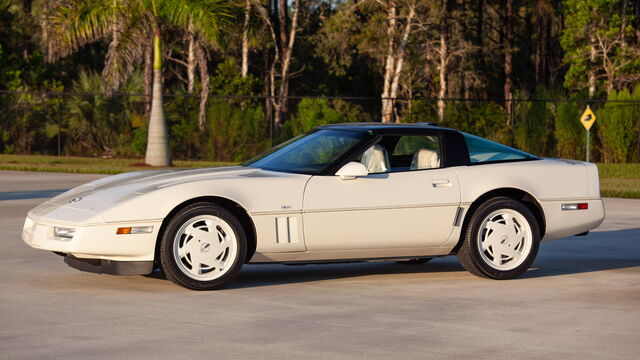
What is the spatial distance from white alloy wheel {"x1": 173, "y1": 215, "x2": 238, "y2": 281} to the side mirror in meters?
1.08

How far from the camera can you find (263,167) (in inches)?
404

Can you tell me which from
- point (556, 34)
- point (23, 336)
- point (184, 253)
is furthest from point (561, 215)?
point (556, 34)

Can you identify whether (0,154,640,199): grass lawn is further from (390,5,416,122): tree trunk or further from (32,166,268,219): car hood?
(32,166,268,219): car hood

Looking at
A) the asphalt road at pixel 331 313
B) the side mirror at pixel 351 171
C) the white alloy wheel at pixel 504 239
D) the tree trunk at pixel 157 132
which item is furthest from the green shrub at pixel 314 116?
the side mirror at pixel 351 171

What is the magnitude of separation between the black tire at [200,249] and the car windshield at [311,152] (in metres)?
0.90

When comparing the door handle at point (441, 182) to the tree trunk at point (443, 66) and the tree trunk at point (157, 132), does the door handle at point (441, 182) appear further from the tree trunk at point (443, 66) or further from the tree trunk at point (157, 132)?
the tree trunk at point (443, 66)

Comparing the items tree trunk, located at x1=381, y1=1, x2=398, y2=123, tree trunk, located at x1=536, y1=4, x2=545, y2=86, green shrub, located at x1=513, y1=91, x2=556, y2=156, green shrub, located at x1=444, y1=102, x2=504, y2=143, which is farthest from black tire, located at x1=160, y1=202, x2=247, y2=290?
tree trunk, located at x1=536, y1=4, x2=545, y2=86

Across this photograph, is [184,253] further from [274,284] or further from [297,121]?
[297,121]

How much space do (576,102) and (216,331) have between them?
2832cm

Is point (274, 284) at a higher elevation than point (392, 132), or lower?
lower

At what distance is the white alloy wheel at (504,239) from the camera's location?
1020 centimetres

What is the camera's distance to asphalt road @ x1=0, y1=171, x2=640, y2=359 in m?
7.15

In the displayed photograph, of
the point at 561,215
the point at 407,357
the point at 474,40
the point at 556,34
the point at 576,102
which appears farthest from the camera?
the point at 556,34

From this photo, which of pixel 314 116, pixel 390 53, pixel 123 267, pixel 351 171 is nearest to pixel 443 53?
pixel 390 53
